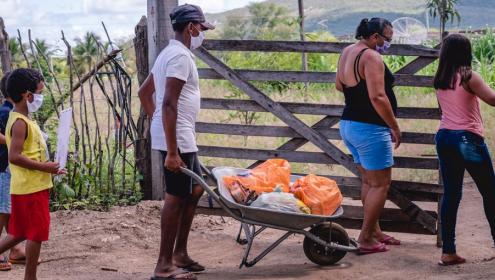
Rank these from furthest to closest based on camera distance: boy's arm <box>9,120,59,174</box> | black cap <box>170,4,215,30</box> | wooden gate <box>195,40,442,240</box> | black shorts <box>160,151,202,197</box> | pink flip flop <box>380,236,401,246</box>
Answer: wooden gate <box>195,40,442,240</box>, pink flip flop <box>380,236,401,246</box>, black shorts <box>160,151,202,197</box>, black cap <box>170,4,215,30</box>, boy's arm <box>9,120,59,174</box>

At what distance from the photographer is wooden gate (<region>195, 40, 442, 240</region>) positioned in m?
8.33

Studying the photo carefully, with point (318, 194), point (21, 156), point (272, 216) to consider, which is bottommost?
point (272, 216)

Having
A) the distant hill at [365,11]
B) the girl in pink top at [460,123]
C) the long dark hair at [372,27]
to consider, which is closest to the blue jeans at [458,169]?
the girl in pink top at [460,123]

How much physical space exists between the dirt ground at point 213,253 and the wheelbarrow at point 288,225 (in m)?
0.13

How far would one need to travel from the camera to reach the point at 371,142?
24.8ft

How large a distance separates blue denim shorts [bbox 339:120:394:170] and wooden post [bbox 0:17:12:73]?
3.40 meters

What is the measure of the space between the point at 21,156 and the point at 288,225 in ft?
6.93

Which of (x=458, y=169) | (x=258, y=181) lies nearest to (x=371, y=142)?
(x=458, y=169)

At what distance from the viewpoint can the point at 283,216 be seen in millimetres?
A: 6871

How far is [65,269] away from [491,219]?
3487 millimetres

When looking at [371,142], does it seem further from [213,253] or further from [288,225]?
[213,253]

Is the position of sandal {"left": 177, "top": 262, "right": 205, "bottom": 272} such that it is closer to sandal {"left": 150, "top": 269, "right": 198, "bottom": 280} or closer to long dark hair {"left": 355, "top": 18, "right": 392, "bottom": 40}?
sandal {"left": 150, "top": 269, "right": 198, "bottom": 280}

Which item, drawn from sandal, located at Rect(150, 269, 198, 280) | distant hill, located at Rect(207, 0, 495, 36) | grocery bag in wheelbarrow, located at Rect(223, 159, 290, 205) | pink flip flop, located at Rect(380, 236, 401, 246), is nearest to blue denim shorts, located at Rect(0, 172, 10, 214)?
sandal, located at Rect(150, 269, 198, 280)

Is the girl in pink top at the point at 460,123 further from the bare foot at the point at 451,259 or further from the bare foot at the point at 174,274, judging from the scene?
the bare foot at the point at 174,274
